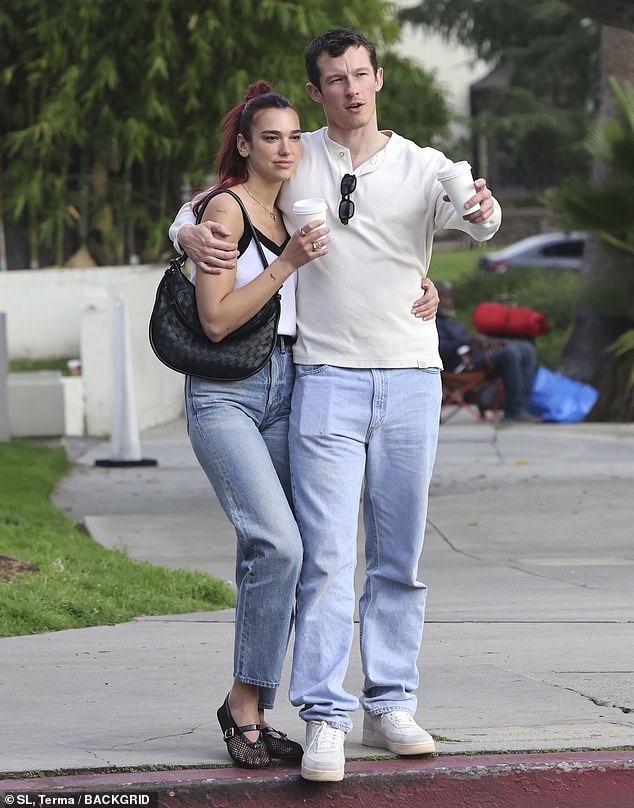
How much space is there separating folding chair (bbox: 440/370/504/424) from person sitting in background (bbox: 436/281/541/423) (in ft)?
0.27

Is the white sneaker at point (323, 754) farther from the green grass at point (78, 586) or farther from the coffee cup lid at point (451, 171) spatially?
the green grass at point (78, 586)

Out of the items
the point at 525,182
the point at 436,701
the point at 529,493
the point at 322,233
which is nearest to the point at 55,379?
the point at 529,493

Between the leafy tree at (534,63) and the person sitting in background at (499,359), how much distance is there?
19.9 meters

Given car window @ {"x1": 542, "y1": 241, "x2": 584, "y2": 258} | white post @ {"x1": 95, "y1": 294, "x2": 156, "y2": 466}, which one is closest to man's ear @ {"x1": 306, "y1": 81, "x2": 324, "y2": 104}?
white post @ {"x1": 95, "y1": 294, "x2": 156, "y2": 466}

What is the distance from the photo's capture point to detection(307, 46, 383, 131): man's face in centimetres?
429

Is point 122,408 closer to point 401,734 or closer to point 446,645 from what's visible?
point 446,645

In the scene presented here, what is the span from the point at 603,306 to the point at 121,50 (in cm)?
804

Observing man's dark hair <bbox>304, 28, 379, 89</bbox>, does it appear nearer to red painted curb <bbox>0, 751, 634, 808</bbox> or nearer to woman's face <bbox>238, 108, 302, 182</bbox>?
woman's face <bbox>238, 108, 302, 182</bbox>

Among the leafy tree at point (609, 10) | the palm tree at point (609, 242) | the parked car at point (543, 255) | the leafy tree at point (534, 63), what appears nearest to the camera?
the leafy tree at point (609, 10)

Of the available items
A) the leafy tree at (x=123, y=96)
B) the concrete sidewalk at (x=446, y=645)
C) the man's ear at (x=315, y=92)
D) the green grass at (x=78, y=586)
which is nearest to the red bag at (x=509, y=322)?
the concrete sidewalk at (x=446, y=645)

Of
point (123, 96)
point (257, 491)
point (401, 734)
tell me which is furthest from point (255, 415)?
point (123, 96)

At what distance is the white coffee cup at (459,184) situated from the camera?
4.08 m

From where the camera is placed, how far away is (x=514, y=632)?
6.52 meters

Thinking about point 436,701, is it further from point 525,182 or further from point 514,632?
point 525,182
